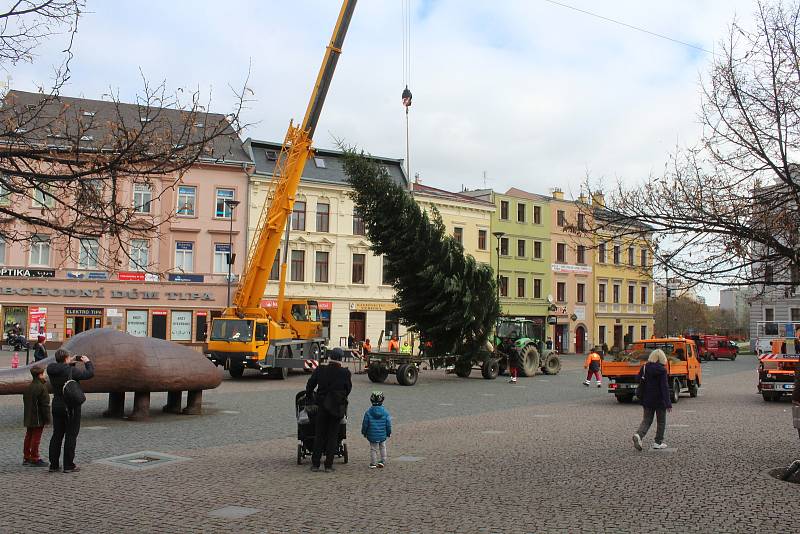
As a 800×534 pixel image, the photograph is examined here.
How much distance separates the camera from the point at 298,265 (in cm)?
4628

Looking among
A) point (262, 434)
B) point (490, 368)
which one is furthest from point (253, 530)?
point (490, 368)

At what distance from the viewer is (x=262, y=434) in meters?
13.5

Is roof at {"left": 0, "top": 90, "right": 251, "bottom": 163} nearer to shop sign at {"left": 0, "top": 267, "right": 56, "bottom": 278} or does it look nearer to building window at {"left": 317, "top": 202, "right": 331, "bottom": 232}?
shop sign at {"left": 0, "top": 267, "right": 56, "bottom": 278}

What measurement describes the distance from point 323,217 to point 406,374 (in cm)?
2304

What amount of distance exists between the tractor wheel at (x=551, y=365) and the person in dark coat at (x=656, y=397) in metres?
Result: 21.3

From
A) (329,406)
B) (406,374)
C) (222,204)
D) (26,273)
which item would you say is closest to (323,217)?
(222,204)

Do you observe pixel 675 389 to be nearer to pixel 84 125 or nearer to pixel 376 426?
pixel 376 426

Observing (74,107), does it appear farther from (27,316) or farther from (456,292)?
(27,316)

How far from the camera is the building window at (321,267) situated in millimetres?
46906

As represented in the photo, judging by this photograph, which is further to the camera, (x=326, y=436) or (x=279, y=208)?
(x=279, y=208)

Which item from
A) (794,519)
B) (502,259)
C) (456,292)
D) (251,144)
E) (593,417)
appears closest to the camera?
(794,519)

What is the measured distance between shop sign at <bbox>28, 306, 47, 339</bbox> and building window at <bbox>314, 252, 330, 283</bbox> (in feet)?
50.9

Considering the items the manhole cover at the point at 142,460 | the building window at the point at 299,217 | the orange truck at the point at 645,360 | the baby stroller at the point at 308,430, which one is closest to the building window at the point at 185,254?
the building window at the point at 299,217

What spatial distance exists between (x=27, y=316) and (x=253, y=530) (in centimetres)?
3764
